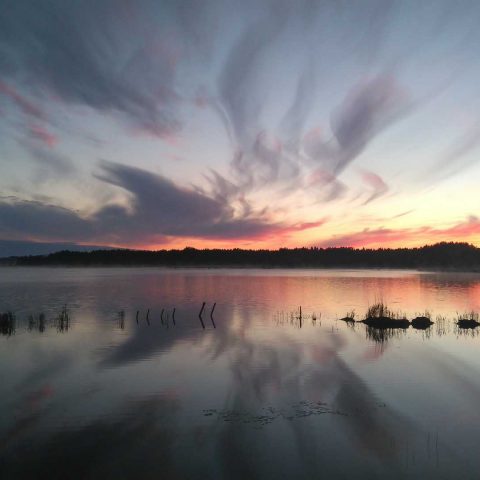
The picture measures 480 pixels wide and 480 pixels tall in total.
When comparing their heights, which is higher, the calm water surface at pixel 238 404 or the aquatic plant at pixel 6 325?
the aquatic plant at pixel 6 325

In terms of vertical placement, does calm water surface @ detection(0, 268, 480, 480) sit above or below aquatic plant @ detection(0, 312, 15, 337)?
below

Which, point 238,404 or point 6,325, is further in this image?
point 6,325

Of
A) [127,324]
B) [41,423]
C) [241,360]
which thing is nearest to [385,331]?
[241,360]

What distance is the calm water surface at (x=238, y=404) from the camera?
457 inches

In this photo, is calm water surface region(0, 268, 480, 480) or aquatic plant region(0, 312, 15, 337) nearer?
calm water surface region(0, 268, 480, 480)

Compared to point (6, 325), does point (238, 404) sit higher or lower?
lower

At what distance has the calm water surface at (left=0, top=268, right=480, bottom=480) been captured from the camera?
11.6 m

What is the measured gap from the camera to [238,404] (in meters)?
16.8

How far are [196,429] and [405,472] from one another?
6.45m

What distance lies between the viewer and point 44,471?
11.0 meters

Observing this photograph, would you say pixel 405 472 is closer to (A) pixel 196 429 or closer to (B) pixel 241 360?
(A) pixel 196 429

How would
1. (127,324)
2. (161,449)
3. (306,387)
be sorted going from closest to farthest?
(161,449), (306,387), (127,324)

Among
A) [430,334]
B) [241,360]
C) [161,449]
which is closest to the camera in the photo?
[161,449]

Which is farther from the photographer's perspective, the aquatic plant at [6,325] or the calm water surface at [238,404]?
the aquatic plant at [6,325]
